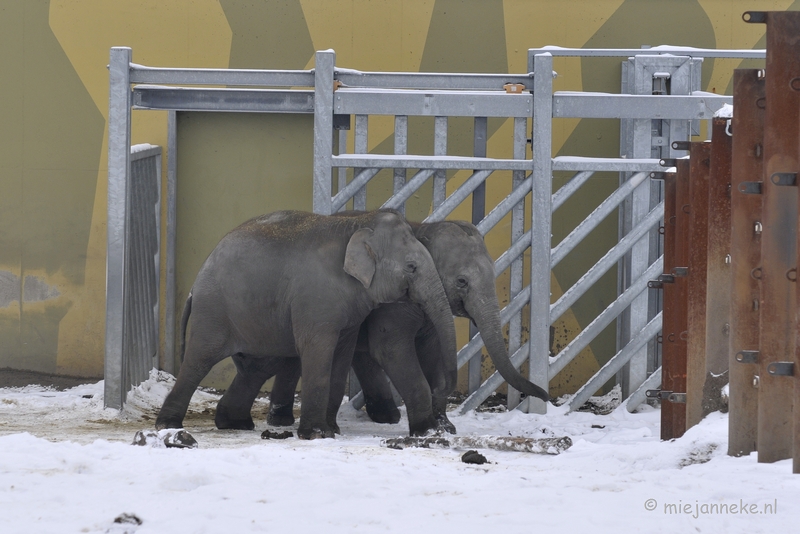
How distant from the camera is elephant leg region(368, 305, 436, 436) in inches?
311

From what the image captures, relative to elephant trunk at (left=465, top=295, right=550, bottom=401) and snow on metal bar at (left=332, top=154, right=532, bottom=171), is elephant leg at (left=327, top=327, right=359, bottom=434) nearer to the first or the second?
elephant trunk at (left=465, top=295, right=550, bottom=401)

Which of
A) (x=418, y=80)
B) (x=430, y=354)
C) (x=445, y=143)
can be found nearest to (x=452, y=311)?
(x=430, y=354)

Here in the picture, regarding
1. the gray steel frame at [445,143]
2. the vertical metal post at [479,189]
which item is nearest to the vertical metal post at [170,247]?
the gray steel frame at [445,143]

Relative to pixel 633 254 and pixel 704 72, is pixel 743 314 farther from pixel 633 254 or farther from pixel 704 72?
pixel 704 72

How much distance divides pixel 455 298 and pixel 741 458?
297 centimetres

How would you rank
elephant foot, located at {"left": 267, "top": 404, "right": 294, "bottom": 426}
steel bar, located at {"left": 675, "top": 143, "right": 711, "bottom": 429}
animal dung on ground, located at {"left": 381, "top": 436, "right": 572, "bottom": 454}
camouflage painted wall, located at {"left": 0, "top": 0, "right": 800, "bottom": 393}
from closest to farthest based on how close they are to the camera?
steel bar, located at {"left": 675, "top": 143, "right": 711, "bottom": 429}
animal dung on ground, located at {"left": 381, "top": 436, "right": 572, "bottom": 454}
elephant foot, located at {"left": 267, "top": 404, "right": 294, "bottom": 426}
camouflage painted wall, located at {"left": 0, "top": 0, "right": 800, "bottom": 393}

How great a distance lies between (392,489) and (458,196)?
4090 millimetres

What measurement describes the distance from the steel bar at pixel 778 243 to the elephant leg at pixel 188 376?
4181mm

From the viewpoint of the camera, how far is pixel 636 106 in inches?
346

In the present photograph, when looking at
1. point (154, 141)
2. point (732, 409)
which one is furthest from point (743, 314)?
point (154, 141)

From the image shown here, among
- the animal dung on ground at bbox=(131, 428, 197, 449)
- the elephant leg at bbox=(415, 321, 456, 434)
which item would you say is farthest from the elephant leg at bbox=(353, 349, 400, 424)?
the animal dung on ground at bbox=(131, 428, 197, 449)

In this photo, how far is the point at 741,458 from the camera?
545 centimetres

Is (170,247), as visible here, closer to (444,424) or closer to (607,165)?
(444,424)

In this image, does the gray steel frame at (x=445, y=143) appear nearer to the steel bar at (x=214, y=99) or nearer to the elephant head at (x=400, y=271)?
the steel bar at (x=214, y=99)
